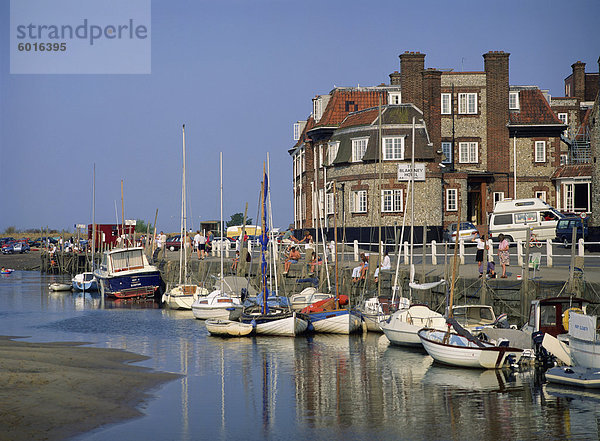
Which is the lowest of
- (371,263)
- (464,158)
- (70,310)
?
(70,310)

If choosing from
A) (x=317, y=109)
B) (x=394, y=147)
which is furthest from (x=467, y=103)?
(x=317, y=109)

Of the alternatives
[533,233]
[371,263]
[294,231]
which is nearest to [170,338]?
[371,263]

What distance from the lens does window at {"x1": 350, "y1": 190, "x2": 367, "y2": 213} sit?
61.7 m

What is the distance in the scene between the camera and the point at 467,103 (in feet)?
218

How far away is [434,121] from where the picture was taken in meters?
63.8

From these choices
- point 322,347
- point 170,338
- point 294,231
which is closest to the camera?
point 322,347

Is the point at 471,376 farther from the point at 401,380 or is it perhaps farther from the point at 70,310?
the point at 70,310

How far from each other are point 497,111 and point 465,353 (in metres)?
44.9

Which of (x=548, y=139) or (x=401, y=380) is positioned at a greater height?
(x=548, y=139)

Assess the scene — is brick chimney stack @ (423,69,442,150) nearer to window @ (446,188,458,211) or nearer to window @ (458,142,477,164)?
window @ (458,142,477,164)

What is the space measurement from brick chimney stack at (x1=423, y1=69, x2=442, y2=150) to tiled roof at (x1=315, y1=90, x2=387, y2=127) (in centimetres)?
550

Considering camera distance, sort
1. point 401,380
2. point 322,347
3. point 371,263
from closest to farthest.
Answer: point 401,380 < point 322,347 < point 371,263

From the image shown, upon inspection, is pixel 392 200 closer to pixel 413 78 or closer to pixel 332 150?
pixel 332 150

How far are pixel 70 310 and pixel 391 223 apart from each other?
2533 centimetres
